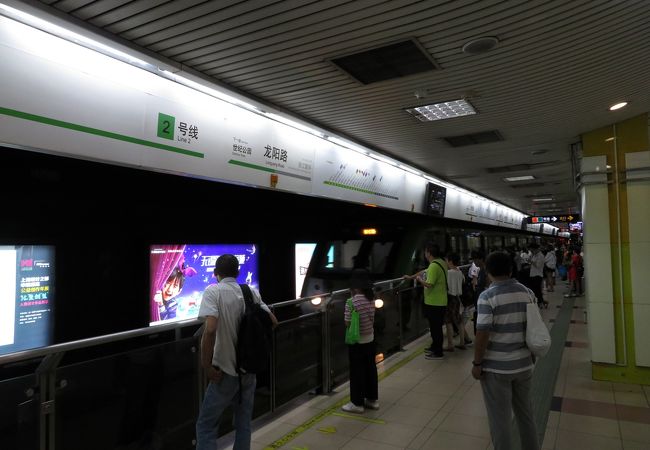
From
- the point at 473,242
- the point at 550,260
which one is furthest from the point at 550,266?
the point at 473,242

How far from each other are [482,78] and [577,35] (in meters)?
0.90

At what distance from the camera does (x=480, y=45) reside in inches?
123

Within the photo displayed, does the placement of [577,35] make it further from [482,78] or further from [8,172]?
[8,172]

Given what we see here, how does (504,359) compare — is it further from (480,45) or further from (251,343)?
(480,45)

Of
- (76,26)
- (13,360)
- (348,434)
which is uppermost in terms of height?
(76,26)

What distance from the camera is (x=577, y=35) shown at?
301 cm

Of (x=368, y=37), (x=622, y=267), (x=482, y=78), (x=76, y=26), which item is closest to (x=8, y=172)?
(x=76, y=26)

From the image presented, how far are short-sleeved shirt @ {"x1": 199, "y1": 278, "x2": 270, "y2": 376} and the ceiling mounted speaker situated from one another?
239cm

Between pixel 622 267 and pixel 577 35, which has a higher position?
pixel 577 35

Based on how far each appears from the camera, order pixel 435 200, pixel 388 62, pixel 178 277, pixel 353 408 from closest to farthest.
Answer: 1. pixel 388 62
2. pixel 353 408
3. pixel 178 277
4. pixel 435 200

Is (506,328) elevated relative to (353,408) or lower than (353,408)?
elevated

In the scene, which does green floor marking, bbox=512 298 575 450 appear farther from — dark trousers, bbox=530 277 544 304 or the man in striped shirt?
dark trousers, bbox=530 277 544 304

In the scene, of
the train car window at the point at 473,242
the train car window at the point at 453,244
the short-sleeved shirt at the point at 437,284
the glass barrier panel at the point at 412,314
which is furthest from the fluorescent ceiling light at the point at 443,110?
the train car window at the point at 473,242

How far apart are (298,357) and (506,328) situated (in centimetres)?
217
